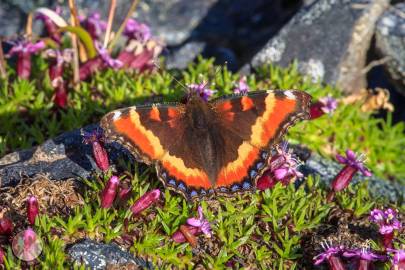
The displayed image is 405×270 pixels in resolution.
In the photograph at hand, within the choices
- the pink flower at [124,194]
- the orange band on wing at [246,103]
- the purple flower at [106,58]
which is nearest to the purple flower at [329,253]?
the orange band on wing at [246,103]

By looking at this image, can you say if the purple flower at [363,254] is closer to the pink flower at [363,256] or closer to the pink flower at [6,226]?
the pink flower at [363,256]

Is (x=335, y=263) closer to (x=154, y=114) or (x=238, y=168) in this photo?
(x=238, y=168)

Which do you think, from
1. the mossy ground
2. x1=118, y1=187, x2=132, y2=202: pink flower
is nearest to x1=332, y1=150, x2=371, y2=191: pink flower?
the mossy ground

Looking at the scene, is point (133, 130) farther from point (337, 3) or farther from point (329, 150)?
point (337, 3)

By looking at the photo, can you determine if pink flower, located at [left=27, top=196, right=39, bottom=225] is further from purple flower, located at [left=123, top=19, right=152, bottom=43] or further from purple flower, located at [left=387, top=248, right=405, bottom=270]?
purple flower, located at [left=123, top=19, right=152, bottom=43]

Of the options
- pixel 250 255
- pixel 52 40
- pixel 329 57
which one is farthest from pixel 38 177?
pixel 329 57
